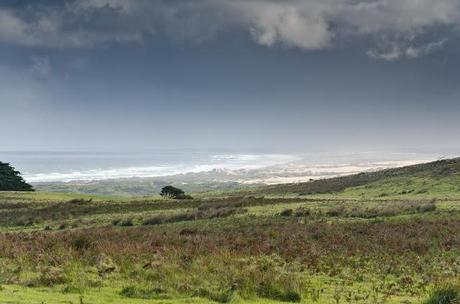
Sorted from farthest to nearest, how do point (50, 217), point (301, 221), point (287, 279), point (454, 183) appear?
1. point (454, 183)
2. point (50, 217)
3. point (301, 221)
4. point (287, 279)

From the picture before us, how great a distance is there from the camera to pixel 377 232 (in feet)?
104

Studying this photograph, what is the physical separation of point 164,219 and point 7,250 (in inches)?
832

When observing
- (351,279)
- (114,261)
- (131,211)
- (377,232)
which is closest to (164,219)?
(131,211)

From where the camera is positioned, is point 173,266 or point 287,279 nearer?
point 287,279

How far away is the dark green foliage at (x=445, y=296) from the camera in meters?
15.1

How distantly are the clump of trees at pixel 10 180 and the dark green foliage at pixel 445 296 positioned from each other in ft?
353

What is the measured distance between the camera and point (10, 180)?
369 ft

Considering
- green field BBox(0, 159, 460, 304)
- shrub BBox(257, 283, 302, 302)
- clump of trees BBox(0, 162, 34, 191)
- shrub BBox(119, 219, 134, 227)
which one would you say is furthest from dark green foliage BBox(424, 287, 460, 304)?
clump of trees BBox(0, 162, 34, 191)

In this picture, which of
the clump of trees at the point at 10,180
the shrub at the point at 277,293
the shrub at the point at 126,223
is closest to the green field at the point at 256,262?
the shrub at the point at 277,293

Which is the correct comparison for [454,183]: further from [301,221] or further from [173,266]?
[173,266]

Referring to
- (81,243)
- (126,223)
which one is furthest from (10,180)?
(81,243)

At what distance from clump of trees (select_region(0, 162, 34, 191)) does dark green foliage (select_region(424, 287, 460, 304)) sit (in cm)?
10745

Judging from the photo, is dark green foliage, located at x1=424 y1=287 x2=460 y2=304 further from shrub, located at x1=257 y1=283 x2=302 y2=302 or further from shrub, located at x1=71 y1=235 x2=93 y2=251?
shrub, located at x1=71 y1=235 x2=93 y2=251

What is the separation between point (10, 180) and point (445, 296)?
364ft
